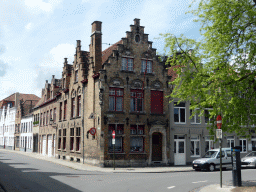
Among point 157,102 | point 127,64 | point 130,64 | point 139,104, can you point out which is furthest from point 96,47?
point 157,102

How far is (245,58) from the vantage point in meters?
14.0

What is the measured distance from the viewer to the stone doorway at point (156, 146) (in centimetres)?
2745

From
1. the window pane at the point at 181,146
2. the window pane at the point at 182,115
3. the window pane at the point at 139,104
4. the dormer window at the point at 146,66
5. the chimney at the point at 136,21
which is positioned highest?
the chimney at the point at 136,21

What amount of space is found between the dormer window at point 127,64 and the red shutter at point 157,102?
128 inches

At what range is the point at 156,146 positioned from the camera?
2775cm

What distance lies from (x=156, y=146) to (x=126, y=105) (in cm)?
494

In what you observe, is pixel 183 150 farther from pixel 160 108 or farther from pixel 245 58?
pixel 245 58

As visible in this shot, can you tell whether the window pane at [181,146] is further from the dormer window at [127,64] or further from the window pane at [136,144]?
the dormer window at [127,64]

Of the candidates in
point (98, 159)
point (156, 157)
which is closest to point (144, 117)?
point (156, 157)

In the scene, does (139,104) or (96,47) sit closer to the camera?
(139,104)

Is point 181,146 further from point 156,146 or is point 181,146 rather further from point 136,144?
point 136,144

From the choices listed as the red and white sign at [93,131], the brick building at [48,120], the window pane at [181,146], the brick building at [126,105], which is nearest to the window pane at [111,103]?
the brick building at [126,105]

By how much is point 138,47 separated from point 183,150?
1093cm

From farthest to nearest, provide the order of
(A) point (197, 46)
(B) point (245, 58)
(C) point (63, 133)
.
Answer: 1. (C) point (63, 133)
2. (A) point (197, 46)
3. (B) point (245, 58)
